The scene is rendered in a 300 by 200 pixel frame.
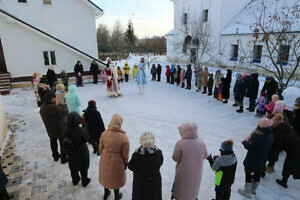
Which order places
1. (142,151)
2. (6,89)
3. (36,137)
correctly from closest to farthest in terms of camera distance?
(142,151)
(36,137)
(6,89)

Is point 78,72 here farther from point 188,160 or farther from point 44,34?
point 188,160

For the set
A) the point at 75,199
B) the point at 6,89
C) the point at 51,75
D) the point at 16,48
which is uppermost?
the point at 16,48

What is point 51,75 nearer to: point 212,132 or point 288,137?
point 212,132

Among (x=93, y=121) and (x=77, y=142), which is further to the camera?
(x=93, y=121)

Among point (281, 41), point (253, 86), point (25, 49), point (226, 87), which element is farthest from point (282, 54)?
point (25, 49)

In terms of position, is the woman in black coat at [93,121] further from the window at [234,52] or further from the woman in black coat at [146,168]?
the window at [234,52]

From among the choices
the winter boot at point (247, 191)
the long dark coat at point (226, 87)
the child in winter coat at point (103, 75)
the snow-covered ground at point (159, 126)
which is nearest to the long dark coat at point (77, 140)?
the snow-covered ground at point (159, 126)

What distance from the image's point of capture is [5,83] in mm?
12578

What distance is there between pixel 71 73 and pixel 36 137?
32.9 feet

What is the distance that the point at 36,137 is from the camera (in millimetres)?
6352

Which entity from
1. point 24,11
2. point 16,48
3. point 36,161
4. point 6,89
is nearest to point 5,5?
point 24,11

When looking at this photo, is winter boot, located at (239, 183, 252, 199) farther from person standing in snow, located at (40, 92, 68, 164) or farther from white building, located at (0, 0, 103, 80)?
white building, located at (0, 0, 103, 80)

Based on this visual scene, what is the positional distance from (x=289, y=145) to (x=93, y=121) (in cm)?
411

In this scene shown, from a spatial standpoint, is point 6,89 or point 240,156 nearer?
point 240,156
